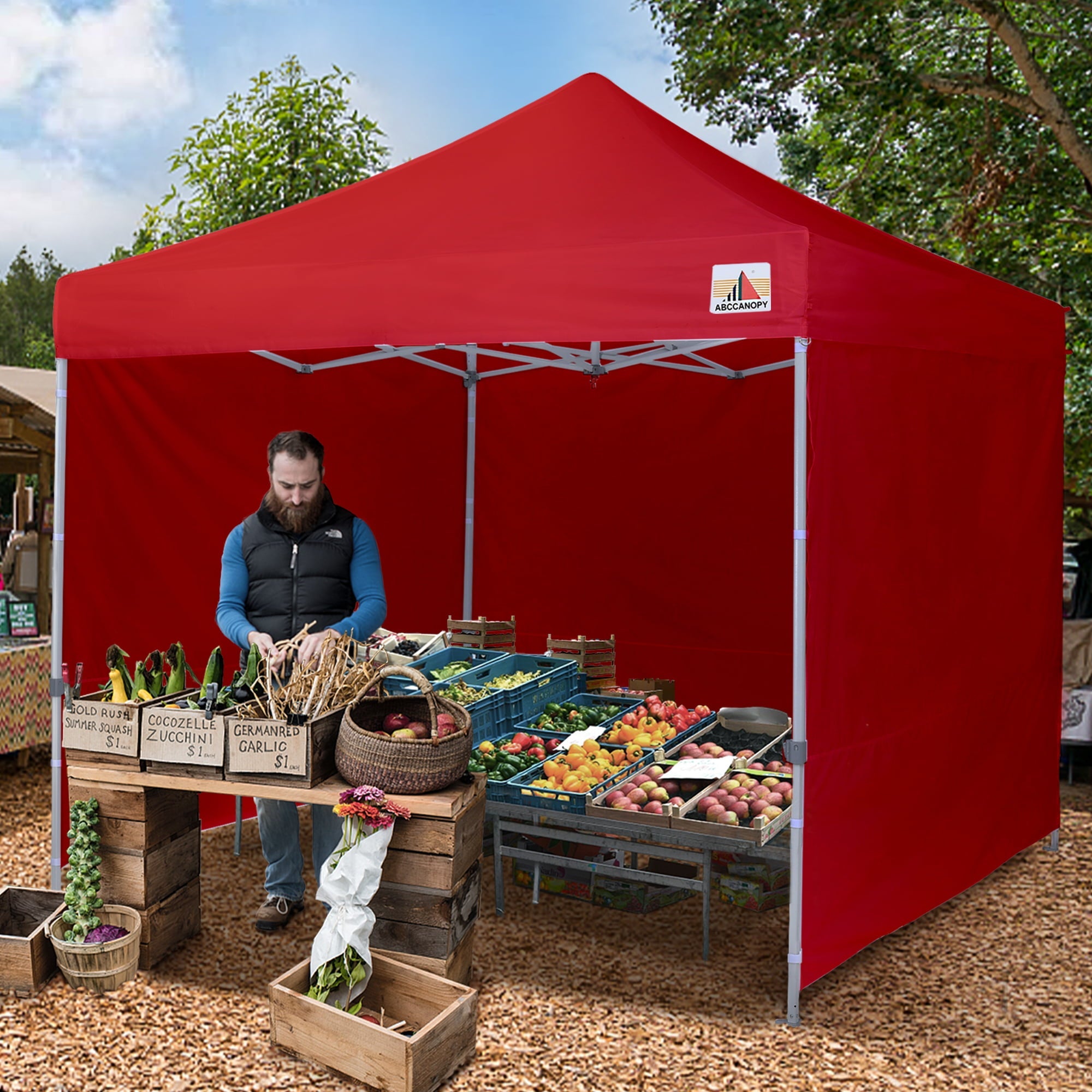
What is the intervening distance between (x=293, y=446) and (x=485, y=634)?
2.65 m

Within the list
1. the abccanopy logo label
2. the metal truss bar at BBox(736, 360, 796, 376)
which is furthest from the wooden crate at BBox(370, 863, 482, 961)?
the metal truss bar at BBox(736, 360, 796, 376)

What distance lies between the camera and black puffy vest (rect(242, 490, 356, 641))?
14.4 ft

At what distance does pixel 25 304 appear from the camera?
1785 inches

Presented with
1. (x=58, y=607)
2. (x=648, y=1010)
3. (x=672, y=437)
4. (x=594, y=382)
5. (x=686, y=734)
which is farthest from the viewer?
(x=672, y=437)

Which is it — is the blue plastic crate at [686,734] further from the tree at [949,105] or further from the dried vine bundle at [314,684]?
the tree at [949,105]

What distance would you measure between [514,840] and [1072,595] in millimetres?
5114

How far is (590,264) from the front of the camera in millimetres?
3879

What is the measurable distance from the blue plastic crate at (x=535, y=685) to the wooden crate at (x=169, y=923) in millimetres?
1581

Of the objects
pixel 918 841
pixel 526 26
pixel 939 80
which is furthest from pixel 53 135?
pixel 918 841

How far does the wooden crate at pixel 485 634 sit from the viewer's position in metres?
6.62


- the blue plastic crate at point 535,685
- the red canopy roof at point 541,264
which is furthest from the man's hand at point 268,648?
the blue plastic crate at point 535,685

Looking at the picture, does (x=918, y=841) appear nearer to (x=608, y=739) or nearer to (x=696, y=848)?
(x=696, y=848)

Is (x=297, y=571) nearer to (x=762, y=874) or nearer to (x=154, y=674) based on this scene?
(x=154, y=674)

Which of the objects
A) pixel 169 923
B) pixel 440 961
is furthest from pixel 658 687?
pixel 169 923
